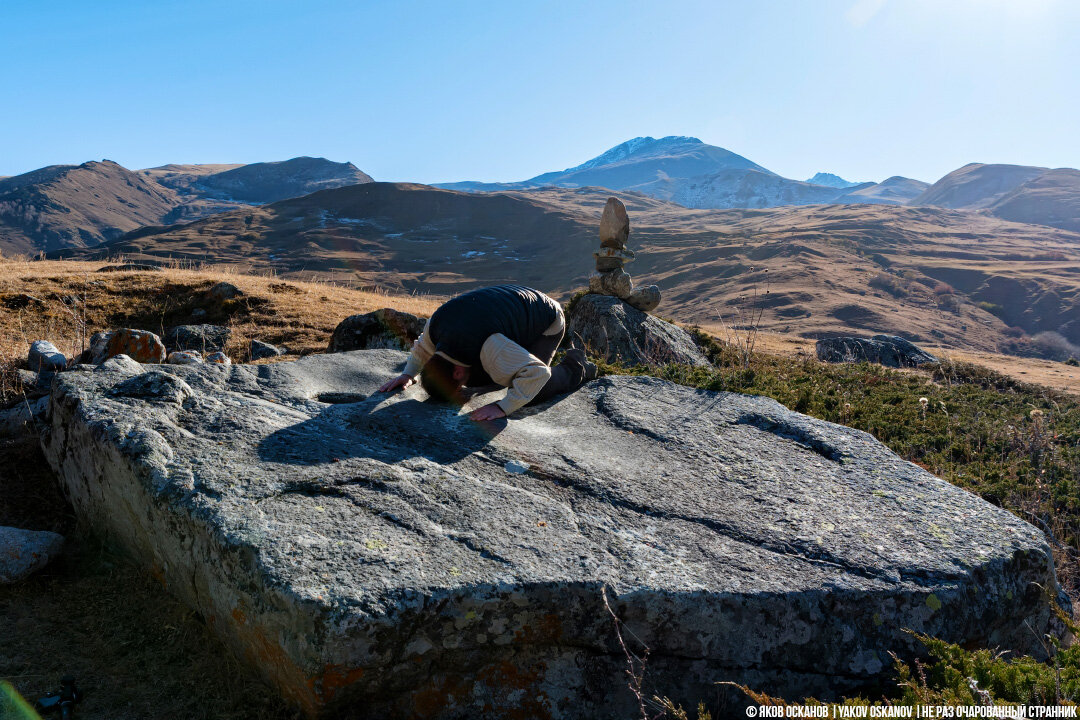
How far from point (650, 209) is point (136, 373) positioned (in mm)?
161142

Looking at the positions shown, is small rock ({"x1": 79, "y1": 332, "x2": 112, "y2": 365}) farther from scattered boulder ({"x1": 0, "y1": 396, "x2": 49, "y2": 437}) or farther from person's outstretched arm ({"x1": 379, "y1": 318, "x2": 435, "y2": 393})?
person's outstretched arm ({"x1": 379, "y1": 318, "x2": 435, "y2": 393})

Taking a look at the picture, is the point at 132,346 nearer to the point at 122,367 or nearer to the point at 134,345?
the point at 134,345

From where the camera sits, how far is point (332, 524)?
333cm

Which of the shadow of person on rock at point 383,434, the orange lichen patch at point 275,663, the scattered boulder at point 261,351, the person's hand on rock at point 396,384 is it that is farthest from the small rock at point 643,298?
the orange lichen patch at point 275,663

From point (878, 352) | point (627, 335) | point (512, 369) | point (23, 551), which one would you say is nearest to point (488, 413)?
point (512, 369)

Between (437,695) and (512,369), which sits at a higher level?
(512,369)

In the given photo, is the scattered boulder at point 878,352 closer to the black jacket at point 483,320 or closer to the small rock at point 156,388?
the black jacket at point 483,320

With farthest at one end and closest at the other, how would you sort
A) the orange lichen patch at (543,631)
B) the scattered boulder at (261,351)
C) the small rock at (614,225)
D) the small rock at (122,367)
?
the small rock at (614,225) → the scattered boulder at (261,351) → the small rock at (122,367) → the orange lichen patch at (543,631)

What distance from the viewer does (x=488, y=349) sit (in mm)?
5105

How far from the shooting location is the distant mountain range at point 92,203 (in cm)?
12488

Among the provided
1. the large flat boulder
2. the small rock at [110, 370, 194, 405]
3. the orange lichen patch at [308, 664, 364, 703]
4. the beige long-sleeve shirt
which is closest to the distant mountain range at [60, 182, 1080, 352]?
the small rock at [110, 370, 194, 405]

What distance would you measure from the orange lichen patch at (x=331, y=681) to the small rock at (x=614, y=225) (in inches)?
440

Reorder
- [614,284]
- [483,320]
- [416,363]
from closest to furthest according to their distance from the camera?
[483,320], [416,363], [614,284]

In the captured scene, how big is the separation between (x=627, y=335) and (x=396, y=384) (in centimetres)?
690
